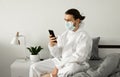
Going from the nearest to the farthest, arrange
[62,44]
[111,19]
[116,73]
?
[116,73]
[62,44]
[111,19]

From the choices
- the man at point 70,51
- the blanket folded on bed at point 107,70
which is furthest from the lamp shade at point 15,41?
the blanket folded on bed at point 107,70

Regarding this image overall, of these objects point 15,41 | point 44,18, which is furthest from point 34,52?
point 44,18

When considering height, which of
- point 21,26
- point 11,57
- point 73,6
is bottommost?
point 11,57

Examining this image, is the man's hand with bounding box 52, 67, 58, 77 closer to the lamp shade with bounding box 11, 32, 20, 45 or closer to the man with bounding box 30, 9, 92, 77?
the man with bounding box 30, 9, 92, 77

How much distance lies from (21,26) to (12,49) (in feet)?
1.24

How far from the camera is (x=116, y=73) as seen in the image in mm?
2322

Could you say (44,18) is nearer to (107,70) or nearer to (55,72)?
(55,72)

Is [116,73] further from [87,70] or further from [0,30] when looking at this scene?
[0,30]

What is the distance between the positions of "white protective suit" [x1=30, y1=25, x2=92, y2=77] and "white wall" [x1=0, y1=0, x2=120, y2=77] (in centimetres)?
67

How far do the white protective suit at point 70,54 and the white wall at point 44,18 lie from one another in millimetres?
667

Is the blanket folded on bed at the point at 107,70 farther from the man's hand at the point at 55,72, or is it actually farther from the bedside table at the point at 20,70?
the bedside table at the point at 20,70

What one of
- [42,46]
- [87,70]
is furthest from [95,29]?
[87,70]

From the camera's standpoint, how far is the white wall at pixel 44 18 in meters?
3.21

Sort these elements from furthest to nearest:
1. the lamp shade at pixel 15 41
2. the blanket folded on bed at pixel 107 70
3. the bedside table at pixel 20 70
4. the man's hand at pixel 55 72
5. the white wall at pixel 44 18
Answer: the white wall at pixel 44 18
the lamp shade at pixel 15 41
the bedside table at pixel 20 70
the man's hand at pixel 55 72
the blanket folded on bed at pixel 107 70
